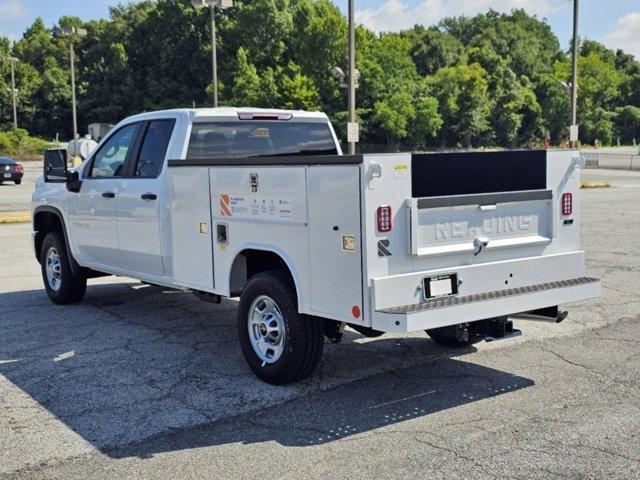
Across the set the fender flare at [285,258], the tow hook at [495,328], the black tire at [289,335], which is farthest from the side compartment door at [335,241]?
the tow hook at [495,328]

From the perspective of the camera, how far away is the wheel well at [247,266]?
636 cm

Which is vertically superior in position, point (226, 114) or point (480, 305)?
point (226, 114)

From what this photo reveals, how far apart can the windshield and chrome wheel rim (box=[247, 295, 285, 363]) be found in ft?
5.75

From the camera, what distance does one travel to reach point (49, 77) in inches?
3981

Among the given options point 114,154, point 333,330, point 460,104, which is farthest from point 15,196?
point 460,104

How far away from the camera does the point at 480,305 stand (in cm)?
547

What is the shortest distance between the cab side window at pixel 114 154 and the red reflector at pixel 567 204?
4.11m

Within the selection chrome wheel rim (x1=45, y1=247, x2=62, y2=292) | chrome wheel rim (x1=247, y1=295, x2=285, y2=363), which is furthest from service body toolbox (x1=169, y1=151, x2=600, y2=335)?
chrome wheel rim (x1=45, y1=247, x2=62, y2=292)

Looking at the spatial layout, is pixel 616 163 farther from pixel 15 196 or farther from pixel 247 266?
pixel 247 266

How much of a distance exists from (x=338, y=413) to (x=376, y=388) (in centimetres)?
64

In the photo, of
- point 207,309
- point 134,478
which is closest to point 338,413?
point 134,478

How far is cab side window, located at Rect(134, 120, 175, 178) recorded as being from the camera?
753 cm

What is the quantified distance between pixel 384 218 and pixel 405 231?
193 millimetres

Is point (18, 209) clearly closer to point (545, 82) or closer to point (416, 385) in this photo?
point (416, 385)
